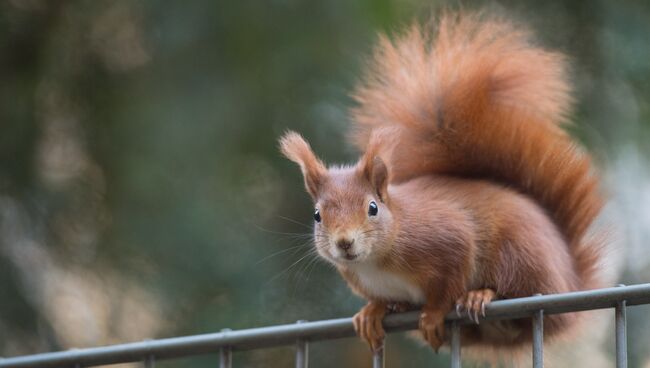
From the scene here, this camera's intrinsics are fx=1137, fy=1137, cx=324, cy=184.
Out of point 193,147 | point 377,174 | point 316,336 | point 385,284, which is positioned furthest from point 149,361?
point 193,147

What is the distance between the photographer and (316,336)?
1.68m

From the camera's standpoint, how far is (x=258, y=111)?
3150mm

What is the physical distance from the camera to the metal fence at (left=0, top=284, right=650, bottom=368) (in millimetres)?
1482

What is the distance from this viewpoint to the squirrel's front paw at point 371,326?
1974 millimetres

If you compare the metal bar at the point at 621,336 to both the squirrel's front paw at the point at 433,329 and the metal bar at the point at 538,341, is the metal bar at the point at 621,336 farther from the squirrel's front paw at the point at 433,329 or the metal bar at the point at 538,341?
the squirrel's front paw at the point at 433,329

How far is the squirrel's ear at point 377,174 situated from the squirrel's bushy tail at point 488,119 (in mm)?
139

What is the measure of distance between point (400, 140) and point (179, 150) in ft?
3.09

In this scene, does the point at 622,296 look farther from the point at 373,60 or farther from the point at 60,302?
the point at 60,302

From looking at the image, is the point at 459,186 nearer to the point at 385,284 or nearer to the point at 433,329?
the point at 385,284

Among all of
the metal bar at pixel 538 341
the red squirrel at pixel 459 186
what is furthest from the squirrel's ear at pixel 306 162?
the metal bar at pixel 538 341

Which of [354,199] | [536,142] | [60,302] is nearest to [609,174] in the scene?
[536,142]

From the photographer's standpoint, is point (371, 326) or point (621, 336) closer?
point (621, 336)

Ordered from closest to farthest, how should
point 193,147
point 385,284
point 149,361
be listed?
point 149,361 → point 385,284 → point 193,147

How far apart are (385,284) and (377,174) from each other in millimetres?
219
